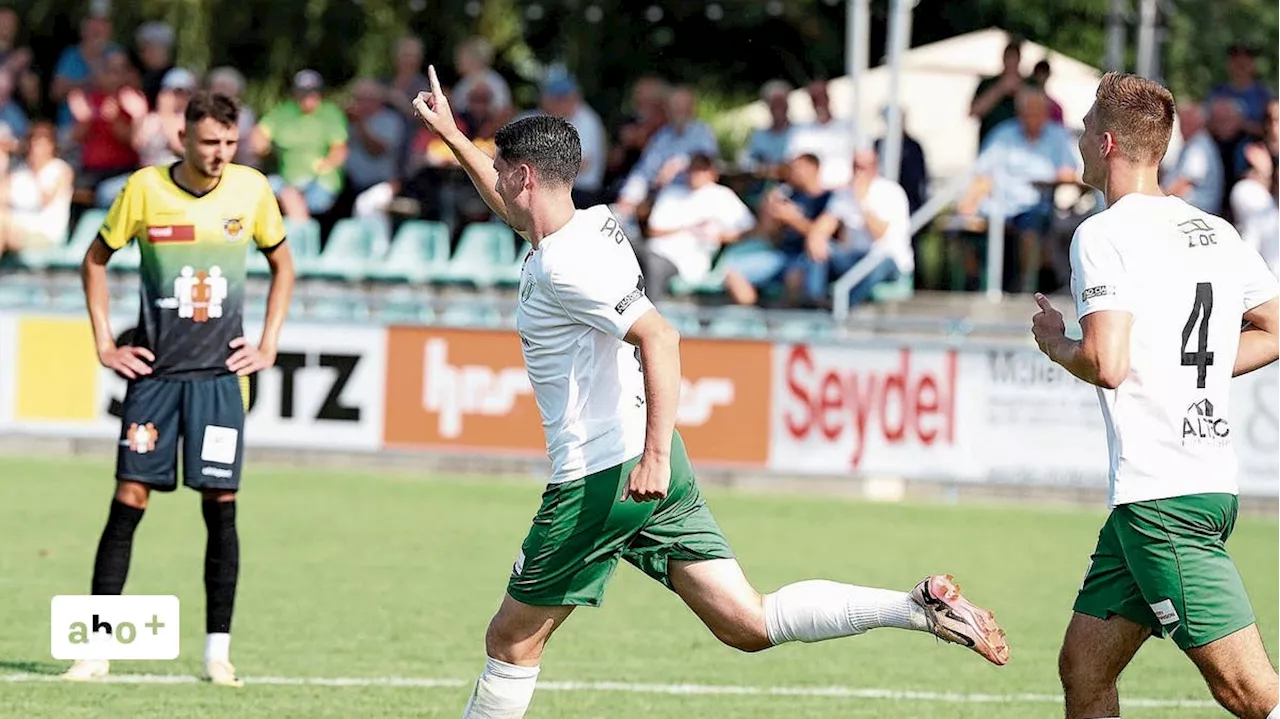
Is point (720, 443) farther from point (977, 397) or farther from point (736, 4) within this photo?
point (736, 4)

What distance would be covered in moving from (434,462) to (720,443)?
223 centimetres

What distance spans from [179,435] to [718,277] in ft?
30.1

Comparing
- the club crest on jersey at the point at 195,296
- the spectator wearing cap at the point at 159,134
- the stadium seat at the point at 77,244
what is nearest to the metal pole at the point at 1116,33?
the spectator wearing cap at the point at 159,134

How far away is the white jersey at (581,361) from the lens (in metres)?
5.66

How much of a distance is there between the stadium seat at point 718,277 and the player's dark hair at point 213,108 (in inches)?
360

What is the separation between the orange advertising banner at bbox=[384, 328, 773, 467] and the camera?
49.5ft

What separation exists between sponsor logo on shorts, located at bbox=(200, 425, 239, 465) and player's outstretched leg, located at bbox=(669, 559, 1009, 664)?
8.20ft

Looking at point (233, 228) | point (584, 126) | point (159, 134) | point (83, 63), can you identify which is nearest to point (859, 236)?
point (584, 126)

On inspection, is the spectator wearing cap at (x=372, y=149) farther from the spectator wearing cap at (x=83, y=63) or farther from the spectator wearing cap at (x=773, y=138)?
Result: the spectator wearing cap at (x=773, y=138)

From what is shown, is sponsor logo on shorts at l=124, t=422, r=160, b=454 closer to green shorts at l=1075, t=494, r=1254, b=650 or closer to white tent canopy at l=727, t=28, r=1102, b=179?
green shorts at l=1075, t=494, r=1254, b=650

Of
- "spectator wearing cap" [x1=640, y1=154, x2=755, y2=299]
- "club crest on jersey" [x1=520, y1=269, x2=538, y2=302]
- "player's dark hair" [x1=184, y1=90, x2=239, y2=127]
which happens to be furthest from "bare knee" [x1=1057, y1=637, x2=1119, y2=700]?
"spectator wearing cap" [x1=640, y1=154, x2=755, y2=299]

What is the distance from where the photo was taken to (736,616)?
5879 mm

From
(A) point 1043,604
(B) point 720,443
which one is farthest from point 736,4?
(A) point 1043,604

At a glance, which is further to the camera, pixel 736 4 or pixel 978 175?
pixel 736 4
